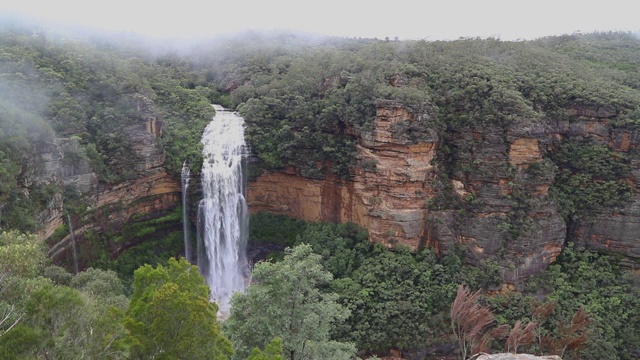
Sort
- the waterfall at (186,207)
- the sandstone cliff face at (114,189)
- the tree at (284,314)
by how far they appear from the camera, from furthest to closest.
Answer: the waterfall at (186,207), the sandstone cliff face at (114,189), the tree at (284,314)

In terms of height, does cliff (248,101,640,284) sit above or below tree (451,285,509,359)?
above

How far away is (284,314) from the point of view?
12.0 m

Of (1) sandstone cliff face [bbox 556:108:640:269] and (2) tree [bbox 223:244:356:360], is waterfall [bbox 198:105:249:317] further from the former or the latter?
(1) sandstone cliff face [bbox 556:108:640:269]

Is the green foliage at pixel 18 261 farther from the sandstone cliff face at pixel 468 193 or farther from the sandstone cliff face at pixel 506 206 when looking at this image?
the sandstone cliff face at pixel 506 206

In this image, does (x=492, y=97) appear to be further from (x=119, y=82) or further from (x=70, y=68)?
(x=70, y=68)

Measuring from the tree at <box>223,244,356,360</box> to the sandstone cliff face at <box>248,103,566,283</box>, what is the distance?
33.8 ft

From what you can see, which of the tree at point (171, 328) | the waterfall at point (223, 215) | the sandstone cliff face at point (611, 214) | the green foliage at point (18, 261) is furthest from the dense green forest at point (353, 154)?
the tree at point (171, 328)

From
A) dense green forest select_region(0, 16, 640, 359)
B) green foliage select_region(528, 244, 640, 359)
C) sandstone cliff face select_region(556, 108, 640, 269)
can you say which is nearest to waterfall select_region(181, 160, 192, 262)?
dense green forest select_region(0, 16, 640, 359)

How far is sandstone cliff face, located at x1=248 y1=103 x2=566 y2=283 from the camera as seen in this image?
22.0 meters

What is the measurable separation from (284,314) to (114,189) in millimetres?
13223

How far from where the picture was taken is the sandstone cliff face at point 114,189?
1862 centimetres

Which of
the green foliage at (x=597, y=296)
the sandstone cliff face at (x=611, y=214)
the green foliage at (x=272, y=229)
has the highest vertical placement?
the sandstone cliff face at (x=611, y=214)

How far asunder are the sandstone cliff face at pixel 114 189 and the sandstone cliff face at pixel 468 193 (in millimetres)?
10053

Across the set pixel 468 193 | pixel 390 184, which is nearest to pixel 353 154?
pixel 390 184
